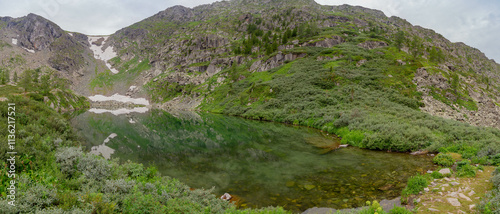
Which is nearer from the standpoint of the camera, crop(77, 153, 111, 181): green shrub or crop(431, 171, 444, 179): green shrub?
crop(77, 153, 111, 181): green shrub

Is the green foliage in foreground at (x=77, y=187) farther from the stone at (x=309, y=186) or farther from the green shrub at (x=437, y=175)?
the green shrub at (x=437, y=175)

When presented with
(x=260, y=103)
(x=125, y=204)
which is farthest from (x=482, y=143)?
(x=260, y=103)

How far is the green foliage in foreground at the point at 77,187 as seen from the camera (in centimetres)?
664

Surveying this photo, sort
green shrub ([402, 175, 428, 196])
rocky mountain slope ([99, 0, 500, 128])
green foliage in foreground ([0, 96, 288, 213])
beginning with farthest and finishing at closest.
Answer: rocky mountain slope ([99, 0, 500, 128]), green shrub ([402, 175, 428, 196]), green foliage in foreground ([0, 96, 288, 213])

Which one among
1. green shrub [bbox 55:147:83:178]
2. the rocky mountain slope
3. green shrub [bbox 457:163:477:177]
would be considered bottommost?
green shrub [bbox 457:163:477:177]

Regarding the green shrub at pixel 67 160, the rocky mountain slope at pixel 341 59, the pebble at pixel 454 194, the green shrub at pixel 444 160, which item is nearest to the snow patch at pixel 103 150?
the green shrub at pixel 67 160

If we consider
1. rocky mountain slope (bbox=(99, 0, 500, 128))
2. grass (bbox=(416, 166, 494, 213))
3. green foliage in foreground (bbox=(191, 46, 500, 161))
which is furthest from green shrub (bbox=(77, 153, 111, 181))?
rocky mountain slope (bbox=(99, 0, 500, 128))

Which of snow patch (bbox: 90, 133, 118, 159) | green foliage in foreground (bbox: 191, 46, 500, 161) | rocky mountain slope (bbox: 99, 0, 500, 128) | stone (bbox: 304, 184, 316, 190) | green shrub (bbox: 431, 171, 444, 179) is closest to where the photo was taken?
green shrub (bbox: 431, 171, 444, 179)

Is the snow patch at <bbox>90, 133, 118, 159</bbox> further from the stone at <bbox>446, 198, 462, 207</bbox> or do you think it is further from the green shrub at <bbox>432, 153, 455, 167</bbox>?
the green shrub at <bbox>432, 153, 455, 167</bbox>

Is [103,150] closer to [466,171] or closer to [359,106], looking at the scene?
[466,171]

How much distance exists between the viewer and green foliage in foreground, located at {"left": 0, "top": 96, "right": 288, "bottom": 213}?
6.64 metres

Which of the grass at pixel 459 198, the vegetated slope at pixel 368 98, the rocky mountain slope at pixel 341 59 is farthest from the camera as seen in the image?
the rocky mountain slope at pixel 341 59

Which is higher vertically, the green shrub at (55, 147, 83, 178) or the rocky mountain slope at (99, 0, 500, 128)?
the rocky mountain slope at (99, 0, 500, 128)

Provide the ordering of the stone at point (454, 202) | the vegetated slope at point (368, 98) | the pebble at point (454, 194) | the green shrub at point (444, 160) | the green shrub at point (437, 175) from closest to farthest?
the stone at point (454, 202) → the pebble at point (454, 194) → the green shrub at point (437, 175) → the green shrub at point (444, 160) → the vegetated slope at point (368, 98)
